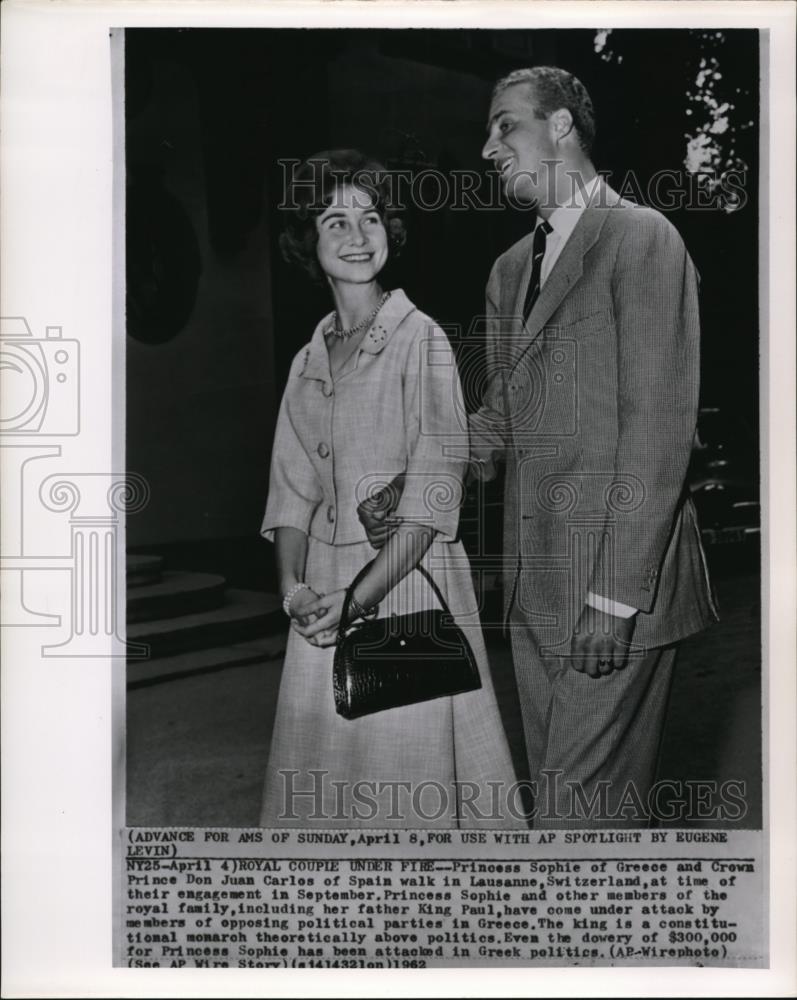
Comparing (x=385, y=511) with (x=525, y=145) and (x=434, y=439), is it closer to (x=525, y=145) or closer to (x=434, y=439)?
→ (x=434, y=439)

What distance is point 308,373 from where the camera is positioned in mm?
3533

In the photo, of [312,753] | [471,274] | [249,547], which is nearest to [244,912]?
[312,753]

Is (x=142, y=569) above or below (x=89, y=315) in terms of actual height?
below

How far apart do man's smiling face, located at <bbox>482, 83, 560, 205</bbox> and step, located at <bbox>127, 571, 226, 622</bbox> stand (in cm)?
183

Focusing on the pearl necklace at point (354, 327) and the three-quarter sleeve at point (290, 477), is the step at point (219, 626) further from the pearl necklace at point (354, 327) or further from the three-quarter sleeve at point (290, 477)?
the pearl necklace at point (354, 327)

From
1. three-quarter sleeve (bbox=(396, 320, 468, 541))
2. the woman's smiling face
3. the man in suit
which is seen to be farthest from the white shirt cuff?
the woman's smiling face

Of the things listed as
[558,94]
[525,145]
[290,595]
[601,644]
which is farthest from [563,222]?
[290,595]

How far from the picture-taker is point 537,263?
348 cm

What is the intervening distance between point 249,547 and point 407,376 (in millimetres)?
867

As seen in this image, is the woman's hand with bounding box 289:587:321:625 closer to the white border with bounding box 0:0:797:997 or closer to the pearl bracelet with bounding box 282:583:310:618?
the pearl bracelet with bounding box 282:583:310:618

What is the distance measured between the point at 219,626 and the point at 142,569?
1.18ft

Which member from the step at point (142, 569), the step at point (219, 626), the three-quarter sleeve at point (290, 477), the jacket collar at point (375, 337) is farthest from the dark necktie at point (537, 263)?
the step at point (142, 569)

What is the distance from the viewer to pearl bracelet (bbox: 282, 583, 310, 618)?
352cm

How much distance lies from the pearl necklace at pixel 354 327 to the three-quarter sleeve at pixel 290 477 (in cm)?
29
